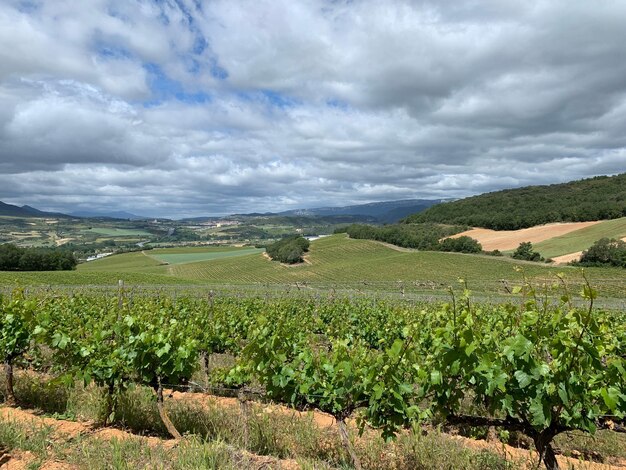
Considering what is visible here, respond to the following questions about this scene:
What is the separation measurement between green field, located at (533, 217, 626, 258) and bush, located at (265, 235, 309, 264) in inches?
1825

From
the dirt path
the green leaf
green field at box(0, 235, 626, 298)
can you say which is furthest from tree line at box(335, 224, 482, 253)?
the dirt path

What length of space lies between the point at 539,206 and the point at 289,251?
68.6 metres

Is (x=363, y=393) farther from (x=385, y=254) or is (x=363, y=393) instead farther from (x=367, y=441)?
(x=385, y=254)

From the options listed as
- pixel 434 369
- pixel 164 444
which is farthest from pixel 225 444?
pixel 434 369

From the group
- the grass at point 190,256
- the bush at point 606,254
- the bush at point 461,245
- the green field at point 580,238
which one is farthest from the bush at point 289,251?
the bush at point 606,254

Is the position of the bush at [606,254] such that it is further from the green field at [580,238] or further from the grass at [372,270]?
the green field at [580,238]

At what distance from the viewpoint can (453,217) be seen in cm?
11431

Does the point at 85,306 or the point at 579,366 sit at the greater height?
the point at 579,366

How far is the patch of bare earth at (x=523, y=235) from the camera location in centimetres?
7406

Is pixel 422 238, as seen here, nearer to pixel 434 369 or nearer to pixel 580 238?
pixel 580 238

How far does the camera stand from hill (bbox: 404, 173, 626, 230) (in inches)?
3285

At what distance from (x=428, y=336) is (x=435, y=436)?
2516 millimetres

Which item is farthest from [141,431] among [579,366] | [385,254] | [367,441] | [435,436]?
[385,254]

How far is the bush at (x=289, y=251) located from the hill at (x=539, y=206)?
4601cm
